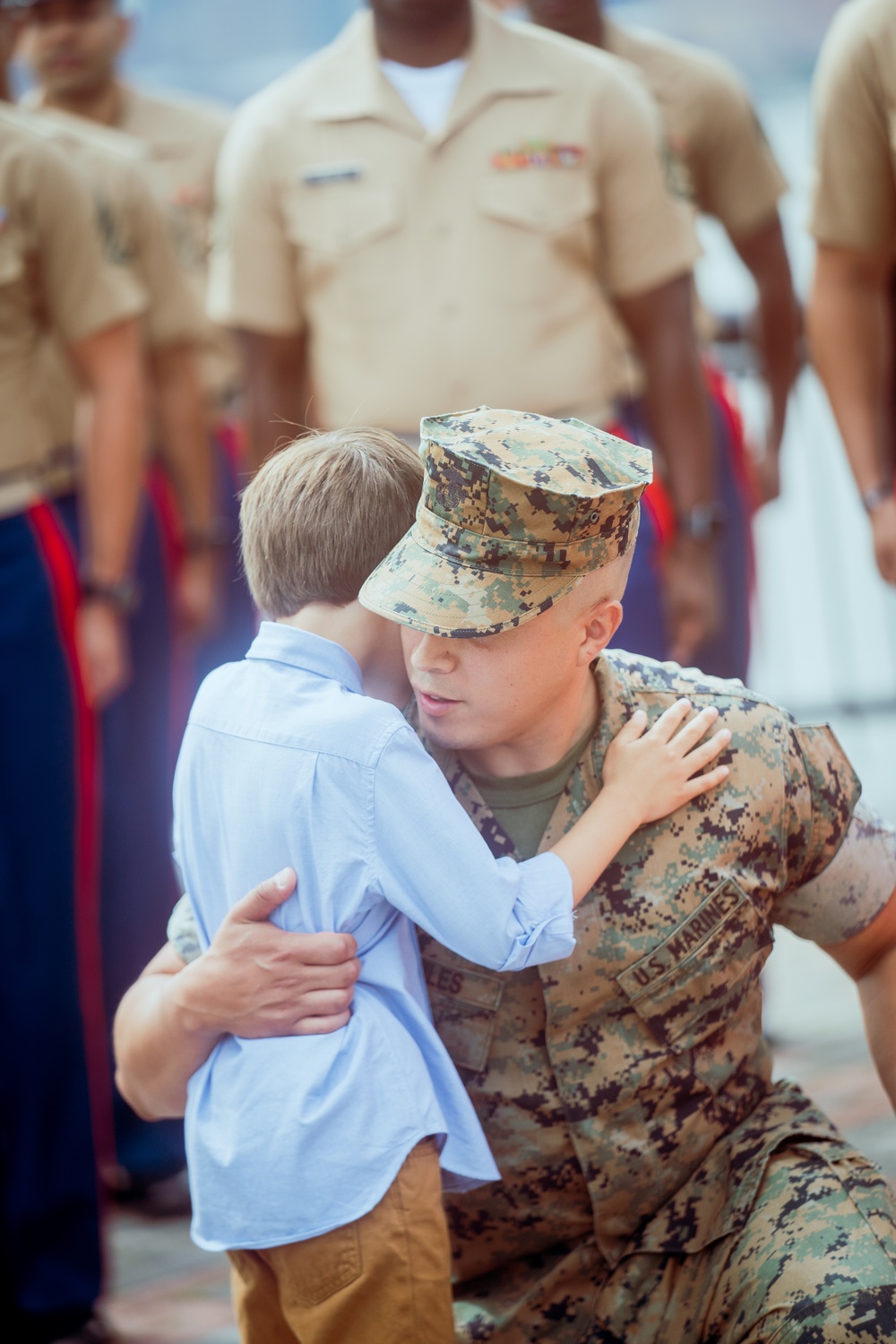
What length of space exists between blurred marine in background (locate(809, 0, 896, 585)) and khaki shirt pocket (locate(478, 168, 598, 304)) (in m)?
0.47

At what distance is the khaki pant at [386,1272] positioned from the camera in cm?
167

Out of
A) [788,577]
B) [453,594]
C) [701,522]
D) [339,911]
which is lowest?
[788,577]

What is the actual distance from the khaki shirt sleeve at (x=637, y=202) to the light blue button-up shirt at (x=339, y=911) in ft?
6.30

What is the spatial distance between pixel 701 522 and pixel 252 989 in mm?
2046

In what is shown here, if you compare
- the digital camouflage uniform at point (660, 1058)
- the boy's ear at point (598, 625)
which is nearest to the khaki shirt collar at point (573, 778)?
the digital camouflage uniform at point (660, 1058)

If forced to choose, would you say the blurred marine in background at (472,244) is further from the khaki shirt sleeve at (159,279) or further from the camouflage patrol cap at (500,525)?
the camouflage patrol cap at (500,525)

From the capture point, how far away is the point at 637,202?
11.2ft

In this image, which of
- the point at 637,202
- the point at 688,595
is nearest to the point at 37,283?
the point at 637,202

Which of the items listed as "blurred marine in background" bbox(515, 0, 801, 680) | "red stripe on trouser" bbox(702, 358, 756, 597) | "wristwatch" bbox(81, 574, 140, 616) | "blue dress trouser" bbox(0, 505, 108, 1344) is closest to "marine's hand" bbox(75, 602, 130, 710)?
"wristwatch" bbox(81, 574, 140, 616)

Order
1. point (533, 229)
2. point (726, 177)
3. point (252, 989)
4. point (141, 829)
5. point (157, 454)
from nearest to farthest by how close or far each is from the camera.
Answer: point (252, 989), point (533, 229), point (141, 829), point (726, 177), point (157, 454)

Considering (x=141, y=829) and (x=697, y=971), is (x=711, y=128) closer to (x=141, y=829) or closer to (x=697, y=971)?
(x=141, y=829)

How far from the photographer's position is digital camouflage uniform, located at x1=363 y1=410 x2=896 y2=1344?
5.85ft

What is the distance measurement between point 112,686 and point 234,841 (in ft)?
6.19

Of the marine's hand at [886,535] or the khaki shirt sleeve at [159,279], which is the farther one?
the khaki shirt sleeve at [159,279]
